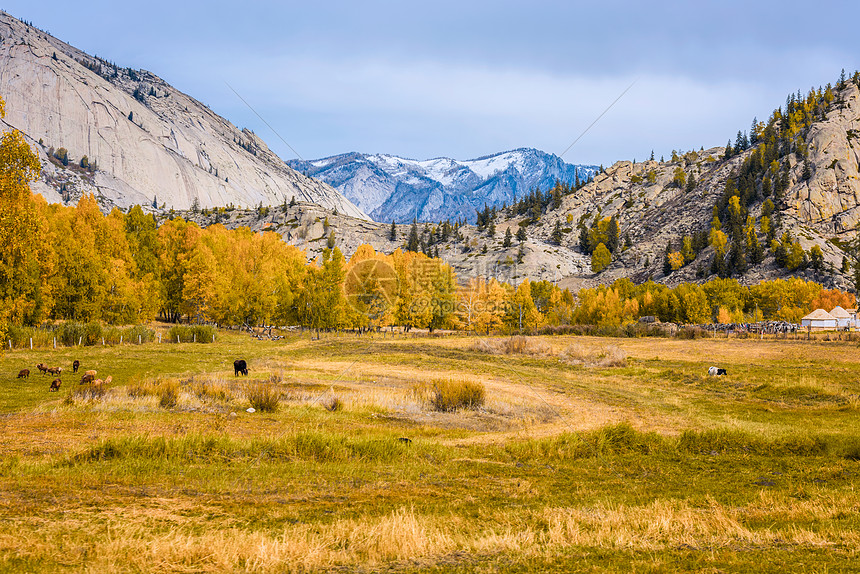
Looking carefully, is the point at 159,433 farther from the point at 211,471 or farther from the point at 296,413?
the point at 296,413

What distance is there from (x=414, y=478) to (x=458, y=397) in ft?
42.8

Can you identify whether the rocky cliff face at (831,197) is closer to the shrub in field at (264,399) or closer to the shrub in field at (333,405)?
the shrub in field at (333,405)

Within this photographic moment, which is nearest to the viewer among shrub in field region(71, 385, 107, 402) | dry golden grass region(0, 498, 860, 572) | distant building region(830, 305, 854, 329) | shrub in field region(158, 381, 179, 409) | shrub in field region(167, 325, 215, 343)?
dry golden grass region(0, 498, 860, 572)

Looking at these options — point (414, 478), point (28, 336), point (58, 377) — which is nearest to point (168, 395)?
point (58, 377)

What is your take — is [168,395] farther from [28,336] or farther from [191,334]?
[191,334]

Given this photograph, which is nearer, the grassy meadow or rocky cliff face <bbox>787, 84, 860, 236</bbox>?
the grassy meadow

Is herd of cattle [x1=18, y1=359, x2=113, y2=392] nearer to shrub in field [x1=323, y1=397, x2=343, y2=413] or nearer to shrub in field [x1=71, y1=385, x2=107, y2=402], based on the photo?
shrub in field [x1=71, y1=385, x2=107, y2=402]

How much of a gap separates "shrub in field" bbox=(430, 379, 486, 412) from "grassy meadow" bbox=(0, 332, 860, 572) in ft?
0.66

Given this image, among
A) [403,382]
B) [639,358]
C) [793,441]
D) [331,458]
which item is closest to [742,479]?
[793,441]

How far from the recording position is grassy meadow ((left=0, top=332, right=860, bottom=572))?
8773 millimetres

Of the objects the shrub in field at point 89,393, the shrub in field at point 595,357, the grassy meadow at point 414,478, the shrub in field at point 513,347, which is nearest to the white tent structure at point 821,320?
the shrub in field at point 513,347

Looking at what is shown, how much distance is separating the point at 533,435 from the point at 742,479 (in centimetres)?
720

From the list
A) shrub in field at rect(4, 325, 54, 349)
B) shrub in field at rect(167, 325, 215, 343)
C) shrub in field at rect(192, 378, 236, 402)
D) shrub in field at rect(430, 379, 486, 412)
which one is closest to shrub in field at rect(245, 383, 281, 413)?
shrub in field at rect(192, 378, 236, 402)

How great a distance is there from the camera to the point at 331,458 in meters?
16.0
